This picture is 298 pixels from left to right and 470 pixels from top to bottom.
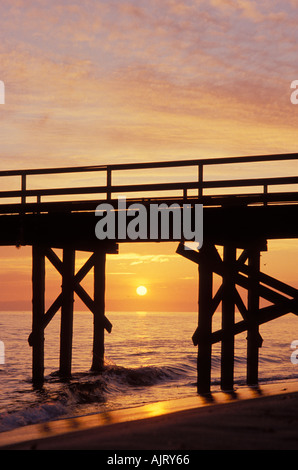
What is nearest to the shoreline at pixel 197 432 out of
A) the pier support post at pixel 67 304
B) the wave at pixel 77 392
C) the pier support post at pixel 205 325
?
the wave at pixel 77 392

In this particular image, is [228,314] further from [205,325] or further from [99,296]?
[99,296]

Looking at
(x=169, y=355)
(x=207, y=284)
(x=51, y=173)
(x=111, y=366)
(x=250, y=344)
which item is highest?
(x=51, y=173)

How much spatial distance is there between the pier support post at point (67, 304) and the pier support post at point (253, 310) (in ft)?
14.4

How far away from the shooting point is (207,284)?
1197 cm

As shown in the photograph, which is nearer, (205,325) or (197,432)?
(197,432)

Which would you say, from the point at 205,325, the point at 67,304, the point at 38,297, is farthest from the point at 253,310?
the point at 38,297

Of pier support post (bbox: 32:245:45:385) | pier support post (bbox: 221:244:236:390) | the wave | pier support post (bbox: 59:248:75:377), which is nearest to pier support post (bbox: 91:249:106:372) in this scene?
pier support post (bbox: 59:248:75:377)

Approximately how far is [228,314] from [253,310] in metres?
0.61

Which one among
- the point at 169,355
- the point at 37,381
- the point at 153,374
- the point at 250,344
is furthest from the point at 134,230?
the point at 169,355

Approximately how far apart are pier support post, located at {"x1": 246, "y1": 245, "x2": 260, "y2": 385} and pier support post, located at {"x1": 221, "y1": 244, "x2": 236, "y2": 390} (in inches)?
19.0

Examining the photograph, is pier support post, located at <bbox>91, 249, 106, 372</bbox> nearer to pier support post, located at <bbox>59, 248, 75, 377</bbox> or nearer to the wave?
pier support post, located at <bbox>59, 248, 75, 377</bbox>

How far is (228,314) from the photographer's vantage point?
12.1 metres
